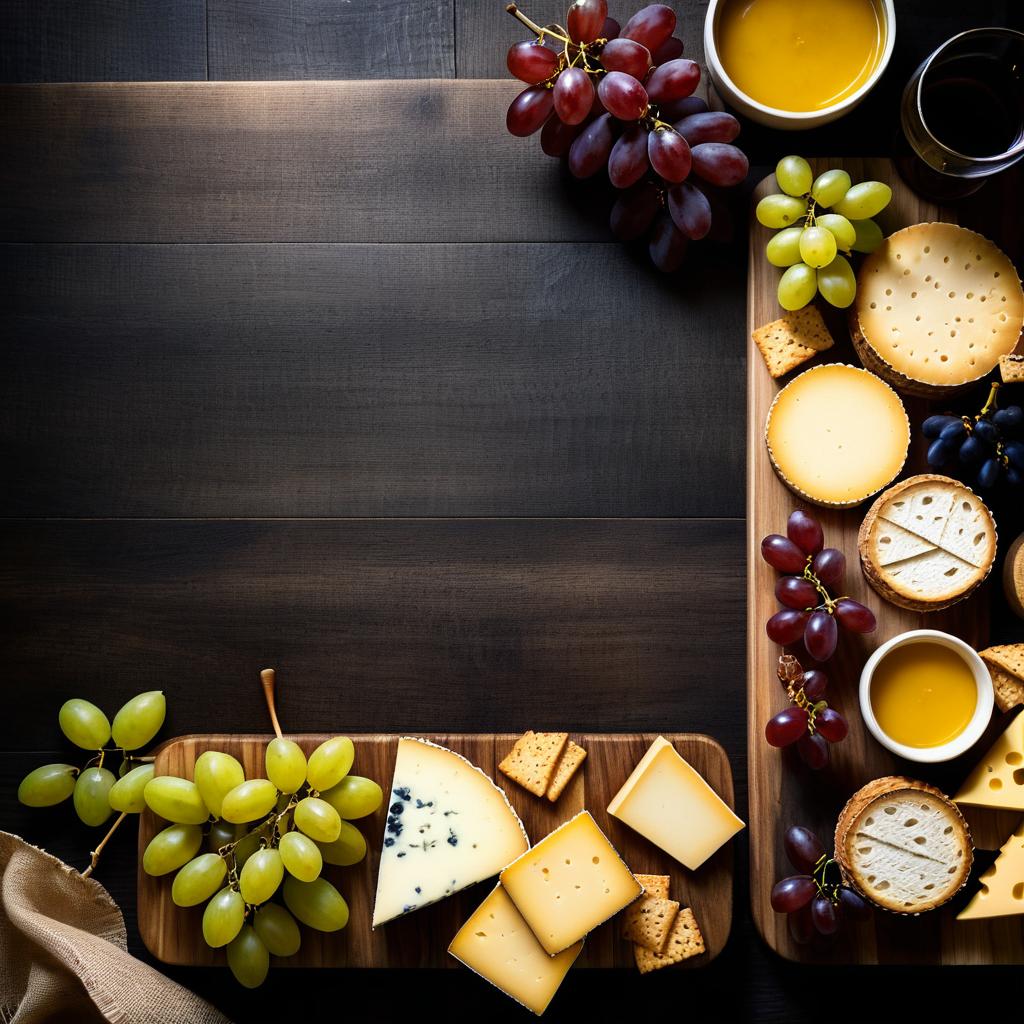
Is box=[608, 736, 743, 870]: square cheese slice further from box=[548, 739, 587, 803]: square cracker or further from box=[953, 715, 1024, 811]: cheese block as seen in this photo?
box=[953, 715, 1024, 811]: cheese block

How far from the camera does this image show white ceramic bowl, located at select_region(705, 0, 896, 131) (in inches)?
37.5

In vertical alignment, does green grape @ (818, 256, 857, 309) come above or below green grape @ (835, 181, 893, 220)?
below

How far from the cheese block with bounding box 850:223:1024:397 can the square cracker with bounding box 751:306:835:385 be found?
0.04m

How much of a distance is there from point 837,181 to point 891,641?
498 millimetres

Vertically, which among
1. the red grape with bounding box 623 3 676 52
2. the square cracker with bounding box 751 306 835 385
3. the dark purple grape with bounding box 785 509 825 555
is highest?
the red grape with bounding box 623 3 676 52

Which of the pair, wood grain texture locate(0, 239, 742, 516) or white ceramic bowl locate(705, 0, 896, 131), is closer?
white ceramic bowl locate(705, 0, 896, 131)

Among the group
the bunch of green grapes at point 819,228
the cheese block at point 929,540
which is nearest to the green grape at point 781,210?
the bunch of green grapes at point 819,228

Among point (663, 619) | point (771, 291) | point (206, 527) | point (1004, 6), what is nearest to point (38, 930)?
point (206, 527)

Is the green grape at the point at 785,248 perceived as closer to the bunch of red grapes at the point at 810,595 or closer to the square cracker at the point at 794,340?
the square cracker at the point at 794,340

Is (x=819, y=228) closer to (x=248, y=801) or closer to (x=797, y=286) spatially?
(x=797, y=286)

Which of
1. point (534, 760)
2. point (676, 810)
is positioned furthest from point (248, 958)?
point (676, 810)

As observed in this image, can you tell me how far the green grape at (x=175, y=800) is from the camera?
3.04 feet

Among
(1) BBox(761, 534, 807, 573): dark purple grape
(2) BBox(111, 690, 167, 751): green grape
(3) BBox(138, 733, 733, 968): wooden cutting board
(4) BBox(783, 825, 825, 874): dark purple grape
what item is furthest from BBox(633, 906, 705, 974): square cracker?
(2) BBox(111, 690, 167, 751): green grape

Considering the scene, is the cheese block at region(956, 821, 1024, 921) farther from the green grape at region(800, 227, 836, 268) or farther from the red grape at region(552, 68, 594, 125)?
the red grape at region(552, 68, 594, 125)
